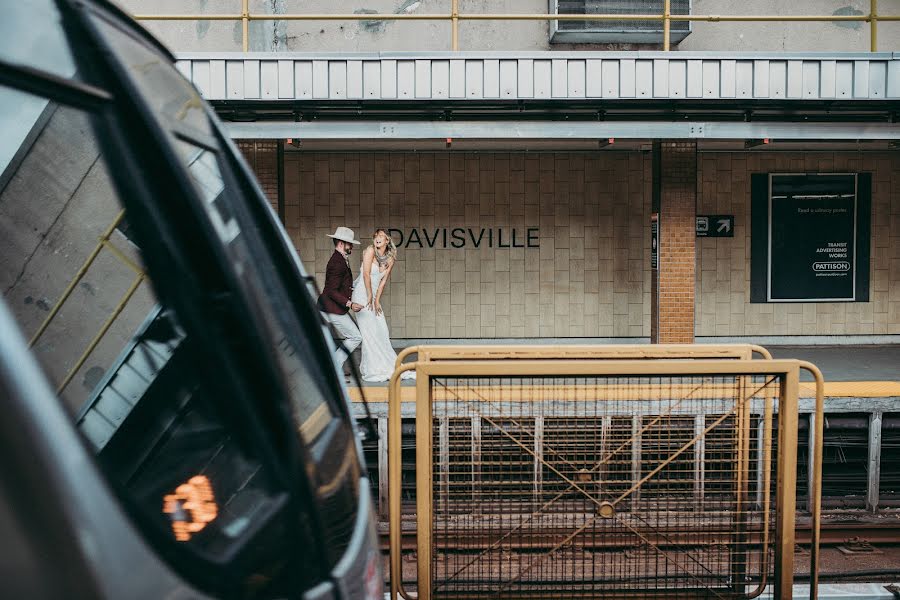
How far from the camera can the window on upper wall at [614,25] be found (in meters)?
13.0

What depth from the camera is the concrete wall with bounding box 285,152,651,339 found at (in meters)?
13.5

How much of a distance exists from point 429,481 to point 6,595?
2514mm

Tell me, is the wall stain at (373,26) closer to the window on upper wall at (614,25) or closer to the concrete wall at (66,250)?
the window on upper wall at (614,25)

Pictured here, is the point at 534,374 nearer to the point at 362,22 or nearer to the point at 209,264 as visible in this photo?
the point at 209,264

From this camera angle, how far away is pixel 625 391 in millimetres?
3670

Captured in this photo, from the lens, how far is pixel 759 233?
45.5ft

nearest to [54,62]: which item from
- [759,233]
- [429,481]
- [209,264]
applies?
[209,264]

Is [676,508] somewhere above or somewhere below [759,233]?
below

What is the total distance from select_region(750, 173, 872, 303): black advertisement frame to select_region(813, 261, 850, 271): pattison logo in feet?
0.31

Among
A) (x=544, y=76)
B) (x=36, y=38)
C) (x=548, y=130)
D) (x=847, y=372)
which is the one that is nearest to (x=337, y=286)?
(x=548, y=130)

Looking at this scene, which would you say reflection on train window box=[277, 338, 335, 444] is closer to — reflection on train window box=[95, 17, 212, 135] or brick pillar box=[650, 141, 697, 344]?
reflection on train window box=[95, 17, 212, 135]

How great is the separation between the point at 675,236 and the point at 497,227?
129 inches

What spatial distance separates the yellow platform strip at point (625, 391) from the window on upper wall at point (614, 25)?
7742 millimetres

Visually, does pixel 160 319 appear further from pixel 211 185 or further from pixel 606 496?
pixel 606 496
